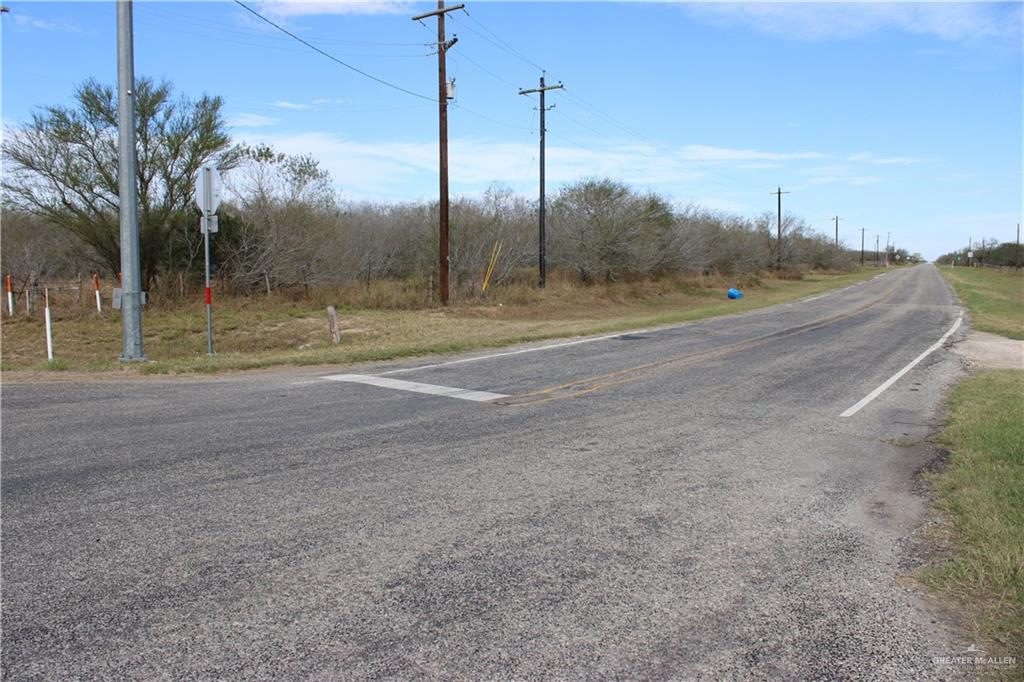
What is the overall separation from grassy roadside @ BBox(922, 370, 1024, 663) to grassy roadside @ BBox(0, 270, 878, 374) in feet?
31.3

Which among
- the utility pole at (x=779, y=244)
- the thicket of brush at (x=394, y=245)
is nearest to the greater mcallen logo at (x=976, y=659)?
the thicket of brush at (x=394, y=245)

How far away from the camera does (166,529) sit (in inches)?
177

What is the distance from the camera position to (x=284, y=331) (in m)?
18.8

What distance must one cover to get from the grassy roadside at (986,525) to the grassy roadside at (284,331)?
31.3ft

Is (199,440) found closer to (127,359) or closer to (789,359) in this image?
(127,359)

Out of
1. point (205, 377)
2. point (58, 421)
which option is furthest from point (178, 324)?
point (58, 421)

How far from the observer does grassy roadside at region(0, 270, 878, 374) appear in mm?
13133

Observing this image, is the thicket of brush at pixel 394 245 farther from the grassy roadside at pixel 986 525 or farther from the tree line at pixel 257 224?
the grassy roadside at pixel 986 525

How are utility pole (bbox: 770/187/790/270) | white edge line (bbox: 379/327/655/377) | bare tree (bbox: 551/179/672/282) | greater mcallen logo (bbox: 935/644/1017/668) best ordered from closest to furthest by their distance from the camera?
1. greater mcallen logo (bbox: 935/644/1017/668)
2. white edge line (bbox: 379/327/655/377)
3. bare tree (bbox: 551/179/672/282)
4. utility pole (bbox: 770/187/790/270)

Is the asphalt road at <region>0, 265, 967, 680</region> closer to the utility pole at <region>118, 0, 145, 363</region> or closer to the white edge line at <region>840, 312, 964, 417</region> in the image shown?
the white edge line at <region>840, 312, 964, 417</region>

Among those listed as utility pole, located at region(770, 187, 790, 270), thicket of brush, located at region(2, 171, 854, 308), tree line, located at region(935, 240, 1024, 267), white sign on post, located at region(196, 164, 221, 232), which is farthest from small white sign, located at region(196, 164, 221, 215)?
tree line, located at region(935, 240, 1024, 267)

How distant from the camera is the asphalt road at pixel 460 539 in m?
3.20

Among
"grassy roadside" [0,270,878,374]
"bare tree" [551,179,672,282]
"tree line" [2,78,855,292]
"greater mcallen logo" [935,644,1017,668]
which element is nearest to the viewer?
"greater mcallen logo" [935,644,1017,668]

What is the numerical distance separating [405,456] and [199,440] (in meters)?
2.05
